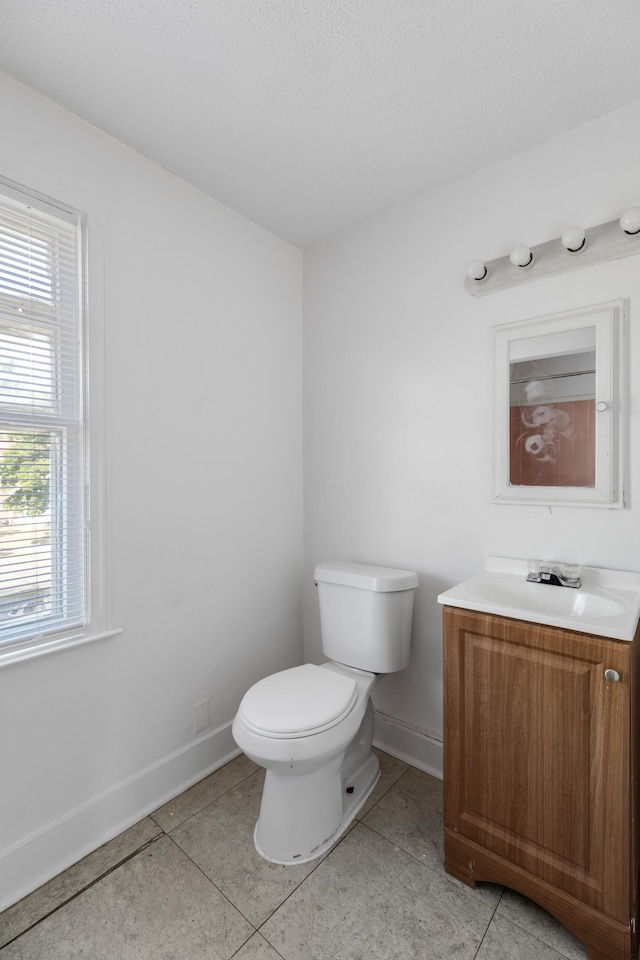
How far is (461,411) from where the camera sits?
1840 mm

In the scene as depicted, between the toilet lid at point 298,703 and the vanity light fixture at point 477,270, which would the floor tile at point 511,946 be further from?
the vanity light fixture at point 477,270

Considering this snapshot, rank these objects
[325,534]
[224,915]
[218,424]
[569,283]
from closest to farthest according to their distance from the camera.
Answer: [224,915], [569,283], [218,424], [325,534]

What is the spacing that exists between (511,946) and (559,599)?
914mm

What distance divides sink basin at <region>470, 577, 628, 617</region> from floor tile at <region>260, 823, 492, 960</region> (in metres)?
0.85

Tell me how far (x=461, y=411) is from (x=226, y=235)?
4.10ft

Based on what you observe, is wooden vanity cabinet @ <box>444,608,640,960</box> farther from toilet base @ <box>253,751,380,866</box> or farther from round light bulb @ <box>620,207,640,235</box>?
round light bulb @ <box>620,207,640,235</box>

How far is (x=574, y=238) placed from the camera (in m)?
1.49

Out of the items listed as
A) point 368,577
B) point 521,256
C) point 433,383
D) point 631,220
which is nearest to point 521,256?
point 521,256

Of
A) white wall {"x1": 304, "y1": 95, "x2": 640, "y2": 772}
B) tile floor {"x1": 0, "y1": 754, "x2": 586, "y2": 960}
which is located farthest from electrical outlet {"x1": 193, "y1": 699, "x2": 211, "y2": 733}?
white wall {"x1": 304, "y1": 95, "x2": 640, "y2": 772}

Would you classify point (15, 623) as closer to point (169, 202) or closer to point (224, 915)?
point (224, 915)

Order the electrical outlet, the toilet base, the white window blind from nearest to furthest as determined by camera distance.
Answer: the white window blind
the toilet base
the electrical outlet

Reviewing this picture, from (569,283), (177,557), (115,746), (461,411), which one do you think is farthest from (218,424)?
(569,283)

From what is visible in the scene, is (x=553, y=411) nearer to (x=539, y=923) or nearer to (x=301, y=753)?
(x=301, y=753)

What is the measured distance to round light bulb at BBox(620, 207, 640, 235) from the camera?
4.50 ft
